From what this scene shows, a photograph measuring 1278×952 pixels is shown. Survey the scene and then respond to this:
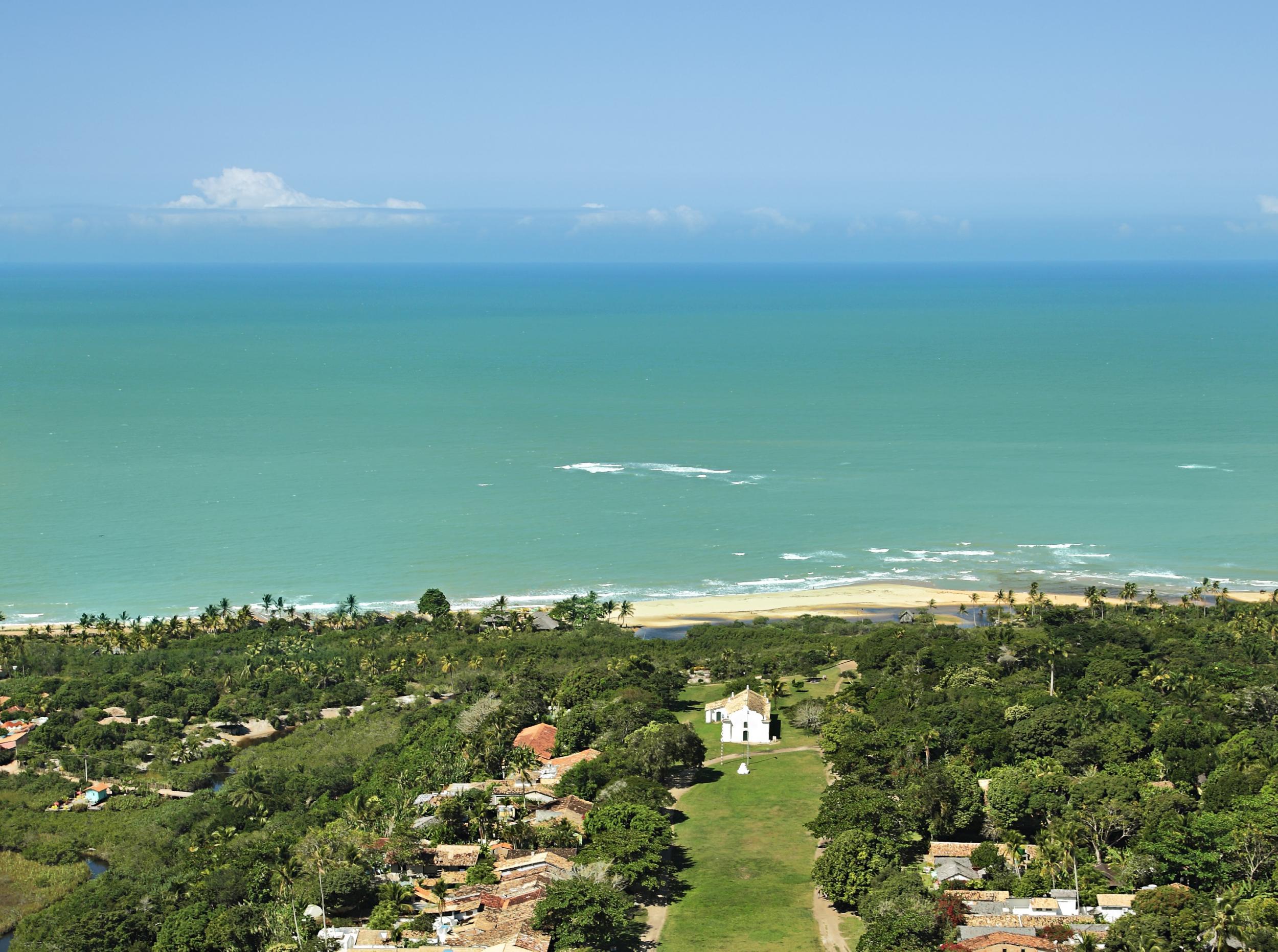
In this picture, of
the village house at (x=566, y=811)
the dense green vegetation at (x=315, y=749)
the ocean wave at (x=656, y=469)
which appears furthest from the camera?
the ocean wave at (x=656, y=469)

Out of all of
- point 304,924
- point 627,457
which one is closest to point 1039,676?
point 304,924

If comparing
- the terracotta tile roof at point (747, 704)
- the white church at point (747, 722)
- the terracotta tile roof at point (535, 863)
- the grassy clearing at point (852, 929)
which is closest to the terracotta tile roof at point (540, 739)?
the white church at point (747, 722)

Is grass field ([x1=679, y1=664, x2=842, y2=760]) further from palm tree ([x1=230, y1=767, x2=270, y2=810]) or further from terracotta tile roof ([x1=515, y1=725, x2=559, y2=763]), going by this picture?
palm tree ([x1=230, y1=767, x2=270, y2=810])

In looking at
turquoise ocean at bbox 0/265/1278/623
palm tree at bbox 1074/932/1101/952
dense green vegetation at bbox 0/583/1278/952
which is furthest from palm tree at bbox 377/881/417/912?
turquoise ocean at bbox 0/265/1278/623

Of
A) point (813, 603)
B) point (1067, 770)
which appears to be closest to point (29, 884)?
point (1067, 770)

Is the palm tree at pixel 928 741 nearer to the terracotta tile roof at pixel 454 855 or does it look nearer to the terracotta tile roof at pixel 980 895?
the terracotta tile roof at pixel 980 895

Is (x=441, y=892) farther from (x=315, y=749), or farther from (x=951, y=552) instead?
(x=951, y=552)

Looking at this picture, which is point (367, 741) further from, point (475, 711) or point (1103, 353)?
point (1103, 353)

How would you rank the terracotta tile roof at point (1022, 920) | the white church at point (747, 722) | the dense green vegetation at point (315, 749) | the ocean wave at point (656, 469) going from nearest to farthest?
the terracotta tile roof at point (1022, 920) → the dense green vegetation at point (315, 749) → the white church at point (747, 722) → the ocean wave at point (656, 469)
